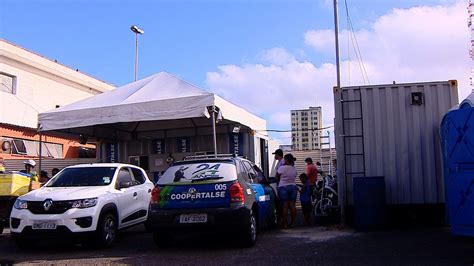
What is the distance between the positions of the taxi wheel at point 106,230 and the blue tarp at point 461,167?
5688 millimetres

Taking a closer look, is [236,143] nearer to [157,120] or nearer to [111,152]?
[157,120]

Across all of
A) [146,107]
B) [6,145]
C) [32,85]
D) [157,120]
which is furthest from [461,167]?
[32,85]

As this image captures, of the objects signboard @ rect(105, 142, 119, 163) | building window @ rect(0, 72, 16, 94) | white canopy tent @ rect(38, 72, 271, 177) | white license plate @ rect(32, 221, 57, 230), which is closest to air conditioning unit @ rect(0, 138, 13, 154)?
building window @ rect(0, 72, 16, 94)

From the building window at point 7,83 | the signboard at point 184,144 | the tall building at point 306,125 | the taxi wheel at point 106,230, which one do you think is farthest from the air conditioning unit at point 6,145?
the taxi wheel at point 106,230

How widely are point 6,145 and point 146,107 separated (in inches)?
579

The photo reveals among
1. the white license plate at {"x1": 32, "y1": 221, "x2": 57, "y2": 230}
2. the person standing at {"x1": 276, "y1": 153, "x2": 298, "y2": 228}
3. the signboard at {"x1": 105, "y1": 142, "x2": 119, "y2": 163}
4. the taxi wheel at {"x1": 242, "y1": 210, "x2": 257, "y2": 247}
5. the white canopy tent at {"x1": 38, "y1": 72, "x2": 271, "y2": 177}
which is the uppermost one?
the white canopy tent at {"x1": 38, "y1": 72, "x2": 271, "y2": 177}

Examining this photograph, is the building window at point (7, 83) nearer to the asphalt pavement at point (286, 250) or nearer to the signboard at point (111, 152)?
the signboard at point (111, 152)

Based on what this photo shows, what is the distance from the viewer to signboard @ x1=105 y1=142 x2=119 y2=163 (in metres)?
17.5

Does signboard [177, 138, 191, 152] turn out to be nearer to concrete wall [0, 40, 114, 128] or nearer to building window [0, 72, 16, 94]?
concrete wall [0, 40, 114, 128]

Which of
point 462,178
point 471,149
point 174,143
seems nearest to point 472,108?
point 471,149

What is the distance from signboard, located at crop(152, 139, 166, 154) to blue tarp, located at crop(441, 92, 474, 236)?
10.8 m

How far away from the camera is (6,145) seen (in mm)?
23484

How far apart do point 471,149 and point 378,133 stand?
9.49ft

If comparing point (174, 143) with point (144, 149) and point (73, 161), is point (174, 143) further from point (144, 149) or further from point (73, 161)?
point (73, 161)
